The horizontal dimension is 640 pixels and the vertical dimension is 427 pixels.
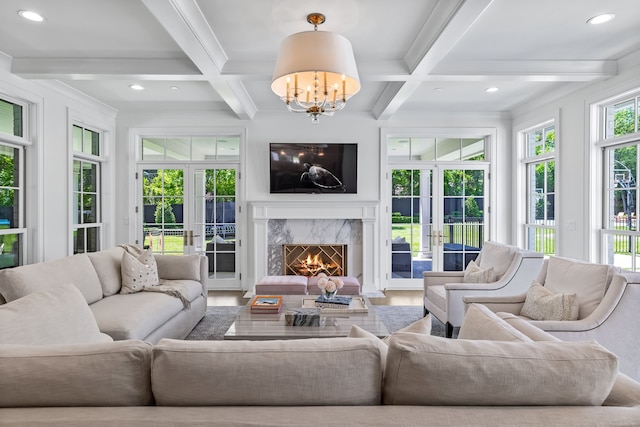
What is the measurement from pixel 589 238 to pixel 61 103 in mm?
6045

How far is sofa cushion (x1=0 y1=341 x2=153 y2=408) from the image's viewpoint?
3.37 feet

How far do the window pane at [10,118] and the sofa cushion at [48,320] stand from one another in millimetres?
2719

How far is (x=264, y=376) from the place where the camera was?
1034 millimetres

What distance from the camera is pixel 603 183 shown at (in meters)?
4.08

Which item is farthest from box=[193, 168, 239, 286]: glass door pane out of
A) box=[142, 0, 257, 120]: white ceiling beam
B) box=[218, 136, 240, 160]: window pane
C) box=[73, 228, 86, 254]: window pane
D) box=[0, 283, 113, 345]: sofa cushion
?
Result: box=[0, 283, 113, 345]: sofa cushion

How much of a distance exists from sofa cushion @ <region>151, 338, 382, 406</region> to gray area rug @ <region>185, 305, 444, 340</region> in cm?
266

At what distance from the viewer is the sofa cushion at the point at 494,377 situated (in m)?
1.04

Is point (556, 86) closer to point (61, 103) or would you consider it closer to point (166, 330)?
point (166, 330)

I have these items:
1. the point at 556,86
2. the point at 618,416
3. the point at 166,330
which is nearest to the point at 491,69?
the point at 556,86

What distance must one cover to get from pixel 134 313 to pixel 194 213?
3.00m

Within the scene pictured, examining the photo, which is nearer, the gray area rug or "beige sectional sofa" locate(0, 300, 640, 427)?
"beige sectional sofa" locate(0, 300, 640, 427)

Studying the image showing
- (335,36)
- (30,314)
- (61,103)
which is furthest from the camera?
(61,103)

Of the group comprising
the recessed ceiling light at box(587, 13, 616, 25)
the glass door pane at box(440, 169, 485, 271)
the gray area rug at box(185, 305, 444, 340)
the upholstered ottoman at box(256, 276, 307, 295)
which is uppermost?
the recessed ceiling light at box(587, 13, 616, 25)

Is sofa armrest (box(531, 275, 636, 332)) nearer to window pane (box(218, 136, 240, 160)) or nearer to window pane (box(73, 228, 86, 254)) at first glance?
window pane (box(218, 136, 240, 160))
